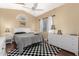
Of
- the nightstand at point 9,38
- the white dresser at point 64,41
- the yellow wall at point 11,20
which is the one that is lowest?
the white dresser at point 64,41

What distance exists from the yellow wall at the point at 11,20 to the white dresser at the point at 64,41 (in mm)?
470

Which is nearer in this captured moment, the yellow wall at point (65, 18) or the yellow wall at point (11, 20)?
the yellow wall at point (11, 20)

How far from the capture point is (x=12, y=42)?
1700 mm

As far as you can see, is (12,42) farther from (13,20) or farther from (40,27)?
(40,27)

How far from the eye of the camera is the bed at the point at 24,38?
5.67 ft

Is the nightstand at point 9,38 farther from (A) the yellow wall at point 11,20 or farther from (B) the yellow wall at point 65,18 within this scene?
(B) the yellow wall at point 65,18

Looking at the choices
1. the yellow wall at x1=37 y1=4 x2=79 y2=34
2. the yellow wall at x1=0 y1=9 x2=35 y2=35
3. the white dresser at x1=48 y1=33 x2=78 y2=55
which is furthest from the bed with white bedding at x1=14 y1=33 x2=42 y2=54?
the yellow wall at x1=37 y1=4 x2=79 y2=34

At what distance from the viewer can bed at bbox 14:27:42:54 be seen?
173cm

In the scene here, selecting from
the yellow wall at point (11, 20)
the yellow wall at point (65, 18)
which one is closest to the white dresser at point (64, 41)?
the yellow wall at point (65, 18)

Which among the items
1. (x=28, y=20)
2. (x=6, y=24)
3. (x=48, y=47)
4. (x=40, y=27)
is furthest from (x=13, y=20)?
(x=48, y=47)

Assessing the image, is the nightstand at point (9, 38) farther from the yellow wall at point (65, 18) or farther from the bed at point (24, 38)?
the yellow wall at point (65, 18)

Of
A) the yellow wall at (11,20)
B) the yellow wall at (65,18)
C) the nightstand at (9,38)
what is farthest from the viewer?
the yellow wall at (65,18)

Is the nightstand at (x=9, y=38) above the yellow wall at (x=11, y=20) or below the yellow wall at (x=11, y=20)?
below

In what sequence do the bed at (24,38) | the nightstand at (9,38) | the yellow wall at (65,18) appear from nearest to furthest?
the nightstand at (9,38) → the bed at (24,38) → the yellow wall at (65,18)
